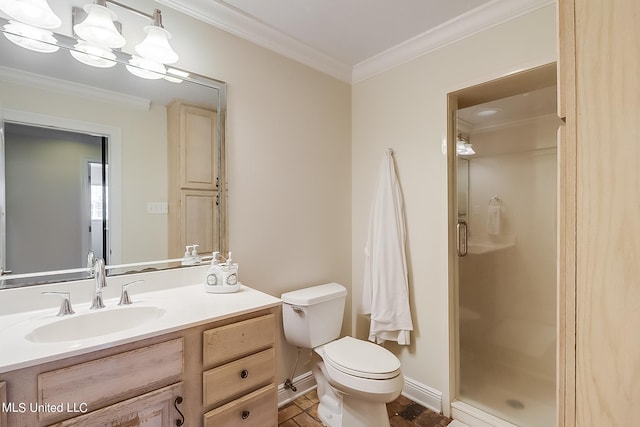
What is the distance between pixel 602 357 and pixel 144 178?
69.6 inches

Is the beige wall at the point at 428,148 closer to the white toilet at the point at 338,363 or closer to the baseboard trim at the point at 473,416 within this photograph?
the baseboard trim at the point at 473,416

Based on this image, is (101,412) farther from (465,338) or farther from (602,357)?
(465,338)

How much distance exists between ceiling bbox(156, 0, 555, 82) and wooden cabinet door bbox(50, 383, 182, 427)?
179cm

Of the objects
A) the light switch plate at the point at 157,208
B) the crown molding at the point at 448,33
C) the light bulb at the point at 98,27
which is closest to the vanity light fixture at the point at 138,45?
the light bulb at the point at 98,27

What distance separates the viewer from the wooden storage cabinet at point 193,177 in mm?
1568

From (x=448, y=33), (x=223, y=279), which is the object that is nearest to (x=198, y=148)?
(x=223, y=279)

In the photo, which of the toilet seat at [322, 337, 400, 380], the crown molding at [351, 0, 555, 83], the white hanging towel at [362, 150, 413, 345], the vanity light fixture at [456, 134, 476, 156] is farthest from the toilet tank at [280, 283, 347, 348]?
the crown molding at [351, 0, 555, 83]

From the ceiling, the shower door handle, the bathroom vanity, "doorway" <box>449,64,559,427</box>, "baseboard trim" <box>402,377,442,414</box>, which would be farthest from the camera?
the shower door handle

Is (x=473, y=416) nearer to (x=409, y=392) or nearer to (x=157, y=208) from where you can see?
(x=409, y=392)

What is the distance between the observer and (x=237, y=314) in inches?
47.4

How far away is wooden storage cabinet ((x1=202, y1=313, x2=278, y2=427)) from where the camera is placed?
1.13 meters

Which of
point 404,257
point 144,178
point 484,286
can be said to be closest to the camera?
point 144,178

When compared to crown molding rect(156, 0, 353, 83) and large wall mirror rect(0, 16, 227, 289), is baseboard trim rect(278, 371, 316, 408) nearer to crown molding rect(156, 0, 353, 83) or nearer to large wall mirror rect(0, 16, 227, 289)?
large wall mirror rect(0, 16, 227, 289)

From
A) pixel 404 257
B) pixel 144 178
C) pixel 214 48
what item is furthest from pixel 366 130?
pixel 144 178
